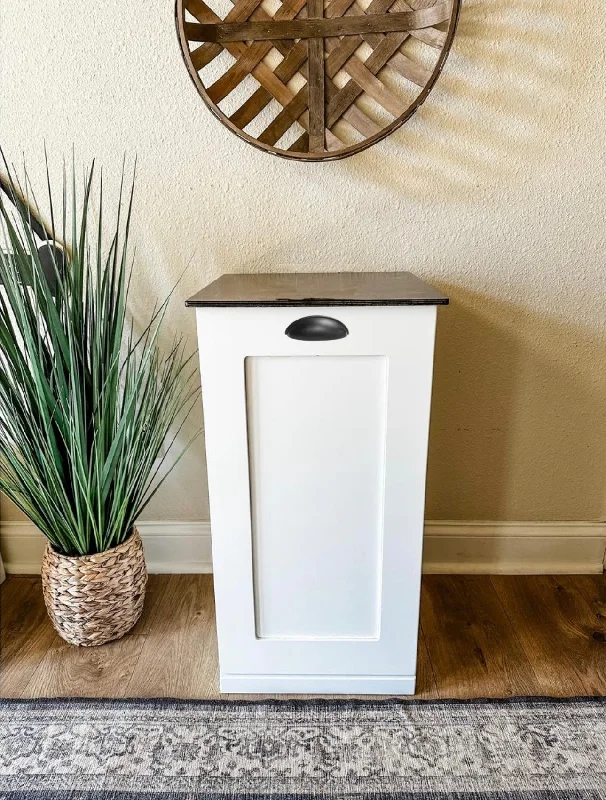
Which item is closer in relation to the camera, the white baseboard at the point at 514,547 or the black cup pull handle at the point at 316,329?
the black cup pull handle at the point at 316,329

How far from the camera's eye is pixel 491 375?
166 cm

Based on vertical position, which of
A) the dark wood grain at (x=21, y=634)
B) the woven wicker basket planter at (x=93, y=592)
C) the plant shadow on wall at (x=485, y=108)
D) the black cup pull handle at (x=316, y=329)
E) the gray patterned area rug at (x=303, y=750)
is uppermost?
the plant shadow on wall at (x=485, y=108)

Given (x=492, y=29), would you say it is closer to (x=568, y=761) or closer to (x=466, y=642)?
(x=466, y=642)

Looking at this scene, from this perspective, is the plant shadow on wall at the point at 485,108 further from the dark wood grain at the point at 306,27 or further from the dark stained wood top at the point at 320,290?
the dark stained wood top at the point at 320,290

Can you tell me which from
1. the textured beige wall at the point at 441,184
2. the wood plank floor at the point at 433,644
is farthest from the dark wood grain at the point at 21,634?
the textured beige wall at the point at 441,184

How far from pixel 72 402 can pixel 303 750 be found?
2.77 ft

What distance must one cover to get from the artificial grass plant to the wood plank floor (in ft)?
0.89

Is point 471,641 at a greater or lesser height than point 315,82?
lesser

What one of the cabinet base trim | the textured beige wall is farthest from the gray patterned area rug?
the textured beige wall

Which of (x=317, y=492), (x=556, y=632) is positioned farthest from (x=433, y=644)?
(x=317, y=492)

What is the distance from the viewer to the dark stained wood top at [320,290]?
112 centimetres

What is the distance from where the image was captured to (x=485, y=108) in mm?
1454

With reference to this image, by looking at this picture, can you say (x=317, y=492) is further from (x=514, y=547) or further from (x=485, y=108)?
(x=485, y=108)

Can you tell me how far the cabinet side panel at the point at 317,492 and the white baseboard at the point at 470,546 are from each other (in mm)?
503
